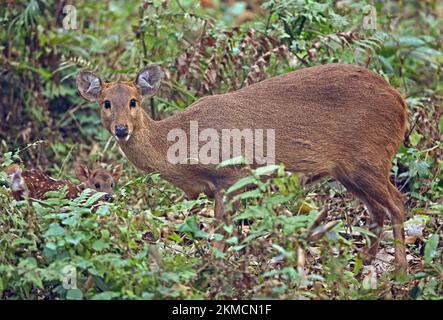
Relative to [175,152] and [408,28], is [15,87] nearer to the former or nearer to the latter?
[175,152]

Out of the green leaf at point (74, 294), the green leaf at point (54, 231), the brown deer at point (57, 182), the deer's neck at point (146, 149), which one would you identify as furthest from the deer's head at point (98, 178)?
the green leaf at point (74, 294)

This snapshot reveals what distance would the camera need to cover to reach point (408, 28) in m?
11.1

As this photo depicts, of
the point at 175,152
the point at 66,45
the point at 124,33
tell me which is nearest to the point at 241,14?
the point at 124,33

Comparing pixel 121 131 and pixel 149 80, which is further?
pixel 149 80

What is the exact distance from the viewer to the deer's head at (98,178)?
817 cm

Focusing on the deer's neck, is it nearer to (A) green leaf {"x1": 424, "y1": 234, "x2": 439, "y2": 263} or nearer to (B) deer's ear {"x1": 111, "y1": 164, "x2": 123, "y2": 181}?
(B) deer's ear {"x1": 111, "y1": 164, "x2": 123, "y2": 181}

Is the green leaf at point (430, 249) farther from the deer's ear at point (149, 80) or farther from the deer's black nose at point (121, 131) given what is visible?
the deer's ear at point (149, 80)

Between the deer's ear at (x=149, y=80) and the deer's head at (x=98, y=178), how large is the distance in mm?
893

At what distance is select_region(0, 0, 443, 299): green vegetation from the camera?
5.84m

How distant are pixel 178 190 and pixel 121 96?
4.59ft

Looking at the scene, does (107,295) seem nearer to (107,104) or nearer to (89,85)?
(107,104)

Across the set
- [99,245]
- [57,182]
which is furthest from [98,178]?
[99,245]

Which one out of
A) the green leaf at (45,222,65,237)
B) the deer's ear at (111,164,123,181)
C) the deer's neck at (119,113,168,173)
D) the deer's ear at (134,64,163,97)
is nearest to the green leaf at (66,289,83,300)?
the green leaf at (45,222,65,237)

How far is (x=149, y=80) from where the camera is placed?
7.76 meters
